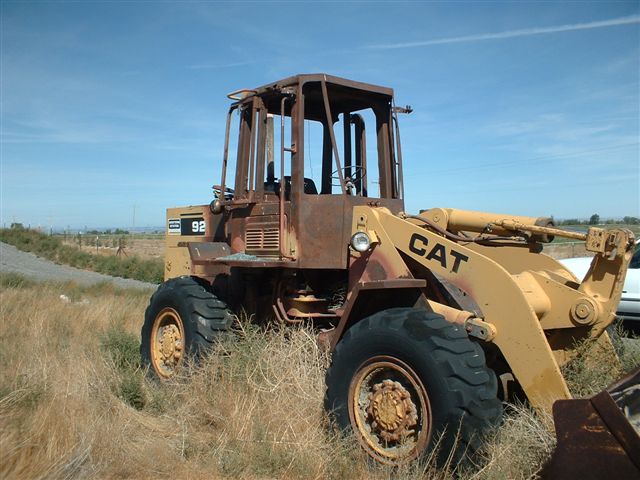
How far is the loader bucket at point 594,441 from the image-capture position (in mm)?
3158

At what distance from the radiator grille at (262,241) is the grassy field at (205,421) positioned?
2.60ft

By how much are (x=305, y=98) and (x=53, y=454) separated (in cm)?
401

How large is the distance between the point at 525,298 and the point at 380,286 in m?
1.07

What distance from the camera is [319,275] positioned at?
6.32m

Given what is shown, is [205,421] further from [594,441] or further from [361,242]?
[594,441]

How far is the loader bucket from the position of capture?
316cm

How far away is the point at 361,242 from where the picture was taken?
5180 mm

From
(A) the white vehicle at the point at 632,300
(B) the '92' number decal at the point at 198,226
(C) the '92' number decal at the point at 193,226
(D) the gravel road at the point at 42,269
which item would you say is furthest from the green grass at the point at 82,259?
(A) the white vehicle at the point at 632,300

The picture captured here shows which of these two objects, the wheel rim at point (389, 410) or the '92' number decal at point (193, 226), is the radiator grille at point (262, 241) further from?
the wheel rim at point (389, 410)

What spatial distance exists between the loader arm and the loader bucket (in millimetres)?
708

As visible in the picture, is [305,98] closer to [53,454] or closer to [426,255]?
[426,255]

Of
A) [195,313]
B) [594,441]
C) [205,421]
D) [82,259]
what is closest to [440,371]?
[594,441]

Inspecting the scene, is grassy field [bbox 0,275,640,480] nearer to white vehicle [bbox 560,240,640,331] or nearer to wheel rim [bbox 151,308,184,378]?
wheel rim [bbox 151,308,184,378]

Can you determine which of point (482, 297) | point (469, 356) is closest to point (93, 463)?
point (469, 356)
